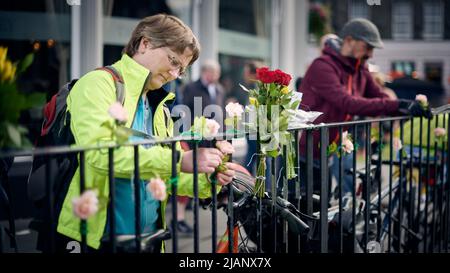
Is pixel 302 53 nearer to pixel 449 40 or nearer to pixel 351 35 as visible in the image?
pixel 351 35

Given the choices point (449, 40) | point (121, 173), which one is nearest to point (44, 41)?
point (121, 173)

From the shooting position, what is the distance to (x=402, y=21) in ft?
124

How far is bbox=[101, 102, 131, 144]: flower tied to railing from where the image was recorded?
212 cm

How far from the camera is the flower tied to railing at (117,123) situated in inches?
83.4

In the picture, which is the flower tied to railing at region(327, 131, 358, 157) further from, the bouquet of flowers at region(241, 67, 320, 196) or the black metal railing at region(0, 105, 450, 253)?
the bouquet of flowers at region(241, 67, 320, 196)

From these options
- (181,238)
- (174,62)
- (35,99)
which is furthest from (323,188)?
(181,238)

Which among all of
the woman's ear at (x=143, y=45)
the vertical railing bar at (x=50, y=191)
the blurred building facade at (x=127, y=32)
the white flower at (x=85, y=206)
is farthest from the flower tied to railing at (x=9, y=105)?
the blurred building facade at (x=127, y=32)

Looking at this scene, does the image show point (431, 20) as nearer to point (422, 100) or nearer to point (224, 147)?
point (422, 100)

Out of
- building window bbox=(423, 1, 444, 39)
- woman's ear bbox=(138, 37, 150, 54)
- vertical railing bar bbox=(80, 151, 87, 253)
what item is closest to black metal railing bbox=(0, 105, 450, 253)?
vertical railing bar bbox=(80, 151, 87, 253)

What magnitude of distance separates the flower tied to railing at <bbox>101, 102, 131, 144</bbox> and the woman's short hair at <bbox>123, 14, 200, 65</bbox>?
0.59 m

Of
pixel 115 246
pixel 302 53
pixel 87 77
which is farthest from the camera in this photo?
pixel 302 53

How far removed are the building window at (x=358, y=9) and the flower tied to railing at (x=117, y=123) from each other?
116 feet

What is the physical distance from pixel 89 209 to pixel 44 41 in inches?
183

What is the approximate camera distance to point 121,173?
91.2 inches
